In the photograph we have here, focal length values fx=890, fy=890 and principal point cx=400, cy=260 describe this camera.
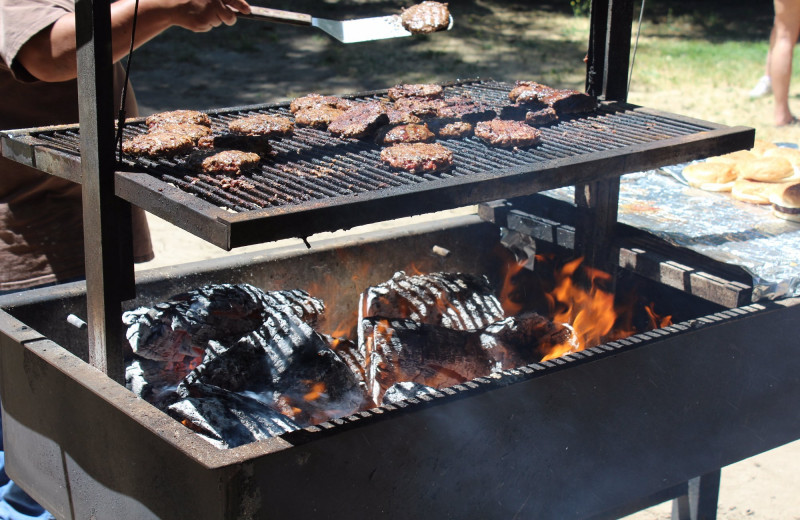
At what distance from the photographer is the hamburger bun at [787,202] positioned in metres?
3.37

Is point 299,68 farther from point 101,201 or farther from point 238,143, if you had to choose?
point 101,201

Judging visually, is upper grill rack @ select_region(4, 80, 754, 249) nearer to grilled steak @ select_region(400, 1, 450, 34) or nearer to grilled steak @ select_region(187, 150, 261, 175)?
grilled steak @ select_region(187, 150, 261, 175)

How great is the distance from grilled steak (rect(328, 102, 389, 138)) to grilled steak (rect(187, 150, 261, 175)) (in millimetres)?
437

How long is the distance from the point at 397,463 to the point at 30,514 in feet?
5.43

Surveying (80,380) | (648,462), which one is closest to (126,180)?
(80,380)

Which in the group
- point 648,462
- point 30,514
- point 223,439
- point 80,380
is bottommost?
point 30,514

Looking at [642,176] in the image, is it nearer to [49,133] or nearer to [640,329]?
A: [640,329]

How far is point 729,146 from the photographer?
108 inches

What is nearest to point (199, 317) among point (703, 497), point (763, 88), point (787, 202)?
point (703, 497)

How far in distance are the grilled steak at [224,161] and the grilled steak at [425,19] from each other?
0.91 m

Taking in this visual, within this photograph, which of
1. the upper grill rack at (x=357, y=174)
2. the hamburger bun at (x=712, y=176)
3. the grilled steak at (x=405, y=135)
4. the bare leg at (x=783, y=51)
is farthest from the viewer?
the bare leg at (x=783, y=51)

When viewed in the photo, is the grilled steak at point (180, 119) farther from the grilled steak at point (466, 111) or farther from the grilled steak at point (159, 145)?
the grilled steak at point (466, 111)

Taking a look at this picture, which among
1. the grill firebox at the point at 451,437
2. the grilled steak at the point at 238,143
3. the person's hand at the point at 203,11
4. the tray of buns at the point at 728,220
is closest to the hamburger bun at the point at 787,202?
the tray of buns at the point at 728,220

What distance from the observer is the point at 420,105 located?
3.12 meters
